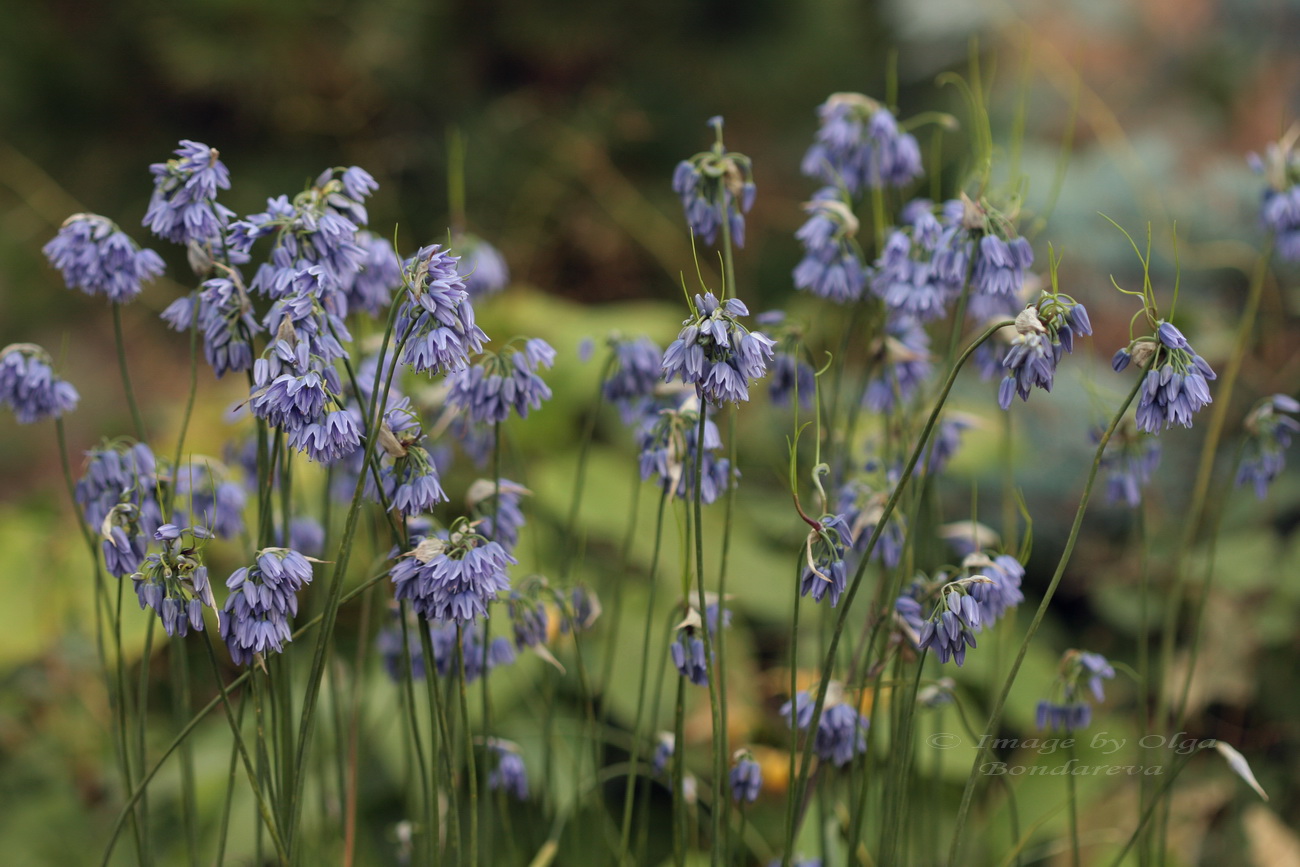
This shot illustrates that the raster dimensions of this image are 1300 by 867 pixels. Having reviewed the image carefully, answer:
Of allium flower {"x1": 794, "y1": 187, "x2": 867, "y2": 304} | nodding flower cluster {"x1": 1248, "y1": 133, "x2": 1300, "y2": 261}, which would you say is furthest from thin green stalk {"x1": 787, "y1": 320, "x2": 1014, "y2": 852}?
nodding flower cluster {"x1": 1248, "y1": 133, "x2": 1300, "y2": 261}

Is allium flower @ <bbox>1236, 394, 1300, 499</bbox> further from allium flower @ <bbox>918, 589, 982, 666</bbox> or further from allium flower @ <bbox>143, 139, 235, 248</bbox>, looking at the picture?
allium flower @ <bbox>143, 139, 235, 248</bbox>

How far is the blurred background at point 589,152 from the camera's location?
3.00 m

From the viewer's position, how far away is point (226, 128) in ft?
14.2

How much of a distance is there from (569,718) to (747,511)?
1.08 metres

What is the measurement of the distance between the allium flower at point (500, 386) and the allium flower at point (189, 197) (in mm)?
306

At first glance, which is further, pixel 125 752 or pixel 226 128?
pixel 226 128

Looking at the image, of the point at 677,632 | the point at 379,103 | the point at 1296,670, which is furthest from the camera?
the point at 379,103

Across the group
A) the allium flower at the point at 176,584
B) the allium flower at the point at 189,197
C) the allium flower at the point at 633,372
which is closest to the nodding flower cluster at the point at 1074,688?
the allium flower at the point at 633,372

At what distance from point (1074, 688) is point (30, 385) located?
135 cm

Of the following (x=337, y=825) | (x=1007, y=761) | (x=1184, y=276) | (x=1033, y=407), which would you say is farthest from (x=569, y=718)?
(x=1184, y=276)

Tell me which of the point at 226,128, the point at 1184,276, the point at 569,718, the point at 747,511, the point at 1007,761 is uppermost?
the point at 226,128

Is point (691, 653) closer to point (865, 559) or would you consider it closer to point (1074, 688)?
point (865, 559)

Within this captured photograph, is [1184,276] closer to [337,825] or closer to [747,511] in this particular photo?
[747,511]

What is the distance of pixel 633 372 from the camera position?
1.41 m
